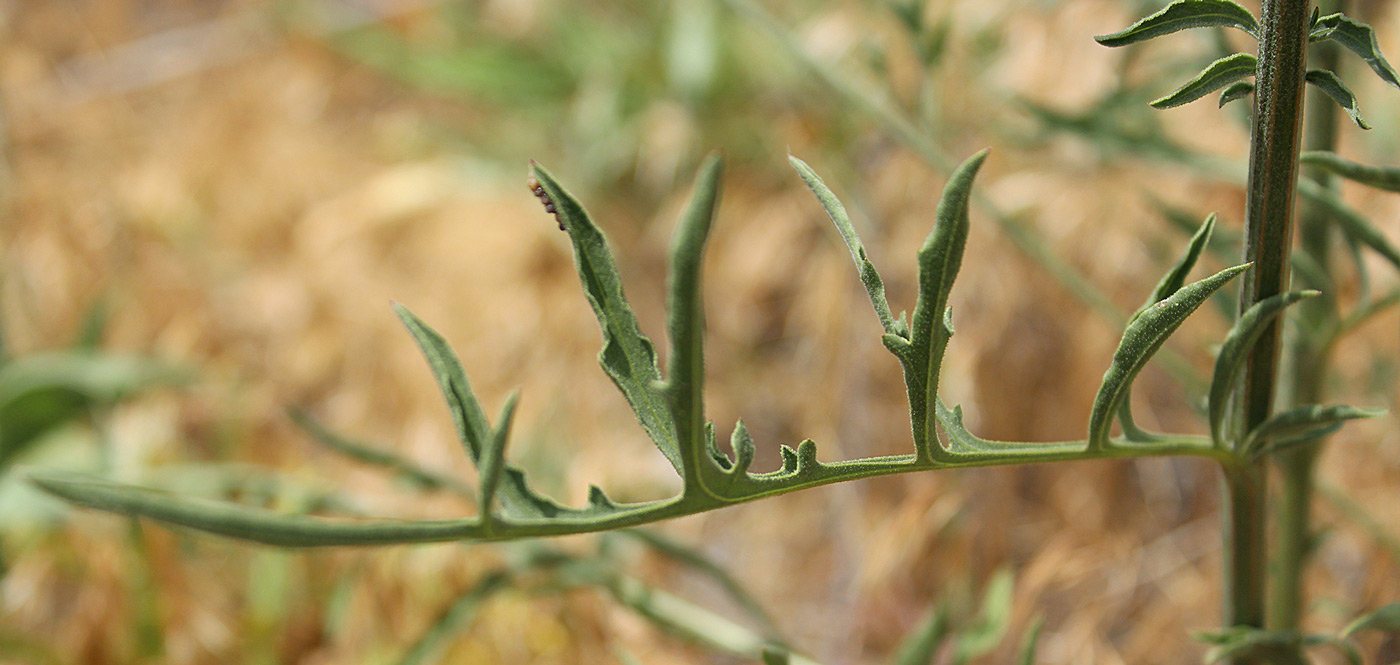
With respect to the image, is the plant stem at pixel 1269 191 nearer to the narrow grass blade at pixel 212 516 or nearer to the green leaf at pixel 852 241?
the green leaf at pixel 852 241

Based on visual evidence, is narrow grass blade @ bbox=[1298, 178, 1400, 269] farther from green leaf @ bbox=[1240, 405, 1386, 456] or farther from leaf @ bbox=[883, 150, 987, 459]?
leaf @ bbox=[883, 150, 987, 459]

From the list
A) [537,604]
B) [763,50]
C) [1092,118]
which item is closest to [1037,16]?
[763,50]

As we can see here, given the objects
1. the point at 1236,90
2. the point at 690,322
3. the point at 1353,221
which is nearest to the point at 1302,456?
the point at 1353,221

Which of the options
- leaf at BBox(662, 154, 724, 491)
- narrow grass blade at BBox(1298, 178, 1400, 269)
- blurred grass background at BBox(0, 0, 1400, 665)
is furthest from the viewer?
blurred grass background at BBox(0, 0, 1400, 665)

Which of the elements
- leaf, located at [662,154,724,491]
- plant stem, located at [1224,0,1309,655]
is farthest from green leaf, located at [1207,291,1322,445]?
Result: leaf, located at [662,154,724,491]

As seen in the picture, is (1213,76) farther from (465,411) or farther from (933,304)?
(465,411)

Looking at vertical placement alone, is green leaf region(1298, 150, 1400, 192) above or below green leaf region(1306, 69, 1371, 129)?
above

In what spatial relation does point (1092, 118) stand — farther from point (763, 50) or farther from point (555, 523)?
point (763, 50)
